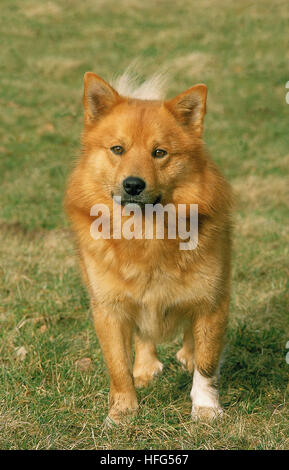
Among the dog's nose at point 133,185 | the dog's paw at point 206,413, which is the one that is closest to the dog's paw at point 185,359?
the dog's paw at point 206,413

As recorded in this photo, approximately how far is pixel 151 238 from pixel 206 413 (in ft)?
3.35


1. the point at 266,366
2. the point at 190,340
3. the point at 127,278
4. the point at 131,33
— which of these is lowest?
the point at 266,366

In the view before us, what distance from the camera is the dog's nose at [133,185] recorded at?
115 inches

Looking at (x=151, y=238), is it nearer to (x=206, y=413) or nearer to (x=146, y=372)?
(x=206, y=413)

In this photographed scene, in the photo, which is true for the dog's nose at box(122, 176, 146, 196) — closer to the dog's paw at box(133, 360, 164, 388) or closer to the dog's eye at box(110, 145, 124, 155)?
the dog's eye at box(110, 145, 124, 155)

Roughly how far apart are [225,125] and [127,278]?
25.3ft

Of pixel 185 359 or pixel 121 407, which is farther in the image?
pixel 185 359

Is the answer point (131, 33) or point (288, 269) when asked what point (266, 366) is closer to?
point (288, 269)

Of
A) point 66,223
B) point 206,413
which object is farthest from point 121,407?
point 66,223

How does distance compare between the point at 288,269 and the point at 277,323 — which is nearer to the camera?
the point at 277,323

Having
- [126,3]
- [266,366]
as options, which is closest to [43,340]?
[266,366]

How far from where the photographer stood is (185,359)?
3.93 meters

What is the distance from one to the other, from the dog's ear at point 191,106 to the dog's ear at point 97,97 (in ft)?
1.01

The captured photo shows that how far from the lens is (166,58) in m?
13.1
